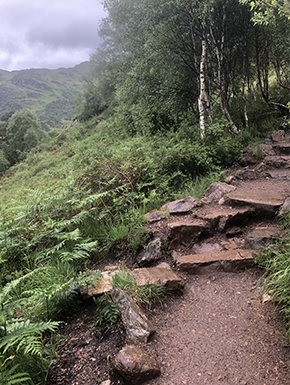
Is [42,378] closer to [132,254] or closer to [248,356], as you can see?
[248,356]

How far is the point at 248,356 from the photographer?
2.24 metres

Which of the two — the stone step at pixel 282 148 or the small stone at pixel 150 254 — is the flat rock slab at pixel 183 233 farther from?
the stone step at pixel 282 148

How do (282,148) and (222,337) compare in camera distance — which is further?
(282,148)

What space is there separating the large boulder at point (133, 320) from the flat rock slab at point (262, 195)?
9.87ft

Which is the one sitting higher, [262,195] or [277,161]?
[277,161]

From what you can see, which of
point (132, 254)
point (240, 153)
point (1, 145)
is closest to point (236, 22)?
point (240, 153)

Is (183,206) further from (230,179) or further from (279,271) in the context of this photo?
(279,271)

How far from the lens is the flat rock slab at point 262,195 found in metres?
4.27

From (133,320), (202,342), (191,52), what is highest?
(191,52)

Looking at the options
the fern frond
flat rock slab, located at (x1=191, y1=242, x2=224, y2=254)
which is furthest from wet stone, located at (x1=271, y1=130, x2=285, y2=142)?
the fern frond

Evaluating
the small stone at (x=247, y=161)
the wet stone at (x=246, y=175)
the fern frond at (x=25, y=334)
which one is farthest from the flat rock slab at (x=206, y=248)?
the small stone at (x=247, y=161)

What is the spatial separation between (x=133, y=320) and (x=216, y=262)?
1.64 meters

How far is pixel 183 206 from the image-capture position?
511cm

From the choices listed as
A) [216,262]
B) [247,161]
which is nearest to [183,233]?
[216,262]
